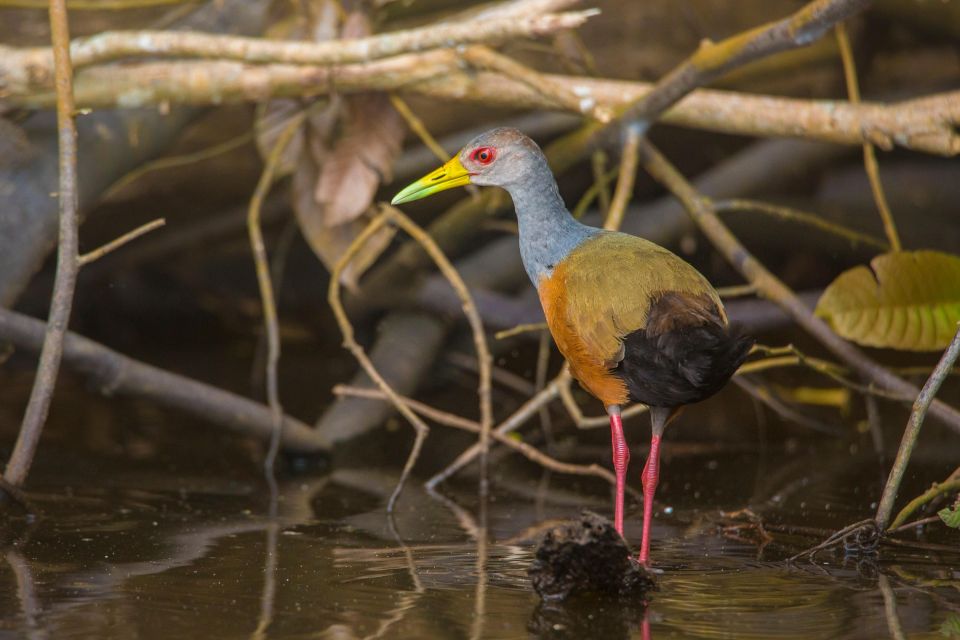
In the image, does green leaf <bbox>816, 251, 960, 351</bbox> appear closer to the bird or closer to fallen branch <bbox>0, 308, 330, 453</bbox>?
the bird

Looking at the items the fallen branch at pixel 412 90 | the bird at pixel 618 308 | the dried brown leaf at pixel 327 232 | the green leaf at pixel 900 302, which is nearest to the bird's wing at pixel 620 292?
the bird at pixel 618 308

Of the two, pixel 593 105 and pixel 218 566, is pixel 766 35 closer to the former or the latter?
pixel 593 105

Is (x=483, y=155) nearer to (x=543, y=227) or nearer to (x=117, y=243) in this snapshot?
(x=543, y=227)

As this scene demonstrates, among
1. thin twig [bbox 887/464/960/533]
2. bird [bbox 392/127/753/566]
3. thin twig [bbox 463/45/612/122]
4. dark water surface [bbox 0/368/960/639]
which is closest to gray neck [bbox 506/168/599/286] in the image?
bird [bbox 392/127/753/566]

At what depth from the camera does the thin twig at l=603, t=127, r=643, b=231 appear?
15.7 ft

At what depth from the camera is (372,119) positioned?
5.44 meters

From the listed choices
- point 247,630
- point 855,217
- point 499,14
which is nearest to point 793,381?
point 855,217

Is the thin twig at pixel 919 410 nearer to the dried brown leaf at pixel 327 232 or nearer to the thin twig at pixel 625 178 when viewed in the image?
the thin twig at pixel 625 178

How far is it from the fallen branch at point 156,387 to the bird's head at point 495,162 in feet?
4.63

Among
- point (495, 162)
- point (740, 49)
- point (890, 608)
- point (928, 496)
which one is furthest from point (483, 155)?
point (890, 608)

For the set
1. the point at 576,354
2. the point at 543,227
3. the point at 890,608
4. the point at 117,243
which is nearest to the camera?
the point at 890,608

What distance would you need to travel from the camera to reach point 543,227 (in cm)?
401

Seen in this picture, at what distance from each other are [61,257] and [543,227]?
154cm

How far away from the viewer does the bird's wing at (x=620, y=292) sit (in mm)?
3525
